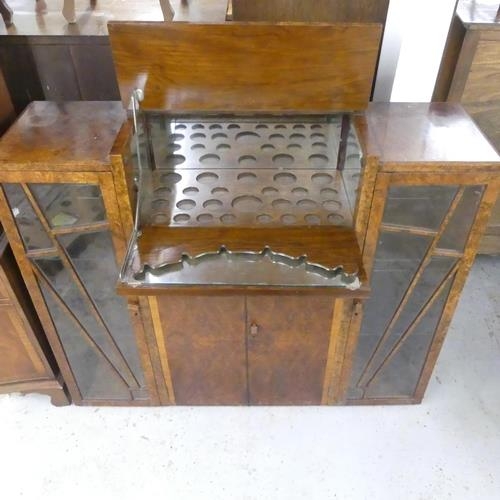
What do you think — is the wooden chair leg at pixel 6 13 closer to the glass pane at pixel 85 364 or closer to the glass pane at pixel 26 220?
the glass pane at pixel 26 220

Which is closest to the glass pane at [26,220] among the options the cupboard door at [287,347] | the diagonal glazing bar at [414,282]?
the cupboard door at [287,347]

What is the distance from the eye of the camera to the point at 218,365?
4.38 feet

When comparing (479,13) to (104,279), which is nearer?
(104,279)

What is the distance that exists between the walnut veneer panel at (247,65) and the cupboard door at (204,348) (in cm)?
45

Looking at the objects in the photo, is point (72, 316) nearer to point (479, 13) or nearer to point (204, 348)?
point (204, 348)

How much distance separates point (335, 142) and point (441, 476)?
0.92m

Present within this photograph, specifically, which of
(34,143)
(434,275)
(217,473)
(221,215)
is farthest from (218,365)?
(34,143)

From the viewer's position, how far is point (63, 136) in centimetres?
104

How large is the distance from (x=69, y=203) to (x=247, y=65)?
47 centimetres

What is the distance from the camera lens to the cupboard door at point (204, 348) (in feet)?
3.90

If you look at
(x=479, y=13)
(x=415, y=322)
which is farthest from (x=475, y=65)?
(x=415, y=322)

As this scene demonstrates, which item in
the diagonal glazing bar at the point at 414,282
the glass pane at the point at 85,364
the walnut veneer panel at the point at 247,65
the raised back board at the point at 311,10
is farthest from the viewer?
the glass pane at the point at 85,364

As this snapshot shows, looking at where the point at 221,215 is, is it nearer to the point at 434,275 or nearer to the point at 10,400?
the point at 434,275

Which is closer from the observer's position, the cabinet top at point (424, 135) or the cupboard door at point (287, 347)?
the cabinet top at point (424, 135)
